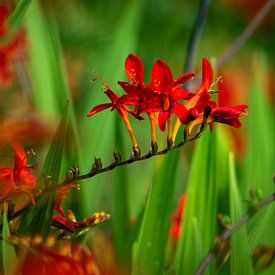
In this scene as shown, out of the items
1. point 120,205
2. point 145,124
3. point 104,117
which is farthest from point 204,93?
point 145,124

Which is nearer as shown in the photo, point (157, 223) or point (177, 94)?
point (177, 94)

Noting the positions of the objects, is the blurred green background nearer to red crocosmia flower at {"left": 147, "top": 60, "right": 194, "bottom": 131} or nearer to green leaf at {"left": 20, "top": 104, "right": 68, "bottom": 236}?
green leaf at {"left": 20, "top": 104, "right": 68, "bottom": 236}

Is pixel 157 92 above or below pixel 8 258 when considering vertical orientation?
above

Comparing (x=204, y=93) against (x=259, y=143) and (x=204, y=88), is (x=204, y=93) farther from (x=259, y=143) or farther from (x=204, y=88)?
(x=259, y=143)

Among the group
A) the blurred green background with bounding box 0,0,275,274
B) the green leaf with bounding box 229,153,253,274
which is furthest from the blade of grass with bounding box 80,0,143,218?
the green leaf with bounding box 229,153,253,274

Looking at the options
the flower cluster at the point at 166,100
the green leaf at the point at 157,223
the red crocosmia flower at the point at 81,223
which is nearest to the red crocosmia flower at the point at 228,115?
the flower cluster at the point at 166,100

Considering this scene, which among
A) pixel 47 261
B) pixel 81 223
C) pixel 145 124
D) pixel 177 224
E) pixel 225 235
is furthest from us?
pixel 145 124

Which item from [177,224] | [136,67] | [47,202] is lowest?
[177,224]
